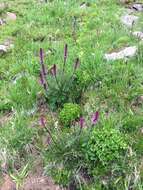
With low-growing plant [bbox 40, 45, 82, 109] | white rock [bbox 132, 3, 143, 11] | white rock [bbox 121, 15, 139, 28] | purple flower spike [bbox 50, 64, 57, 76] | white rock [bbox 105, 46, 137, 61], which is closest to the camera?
purple flower spike [bbox 50, 64, 57, 76]

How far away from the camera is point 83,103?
5680 mm

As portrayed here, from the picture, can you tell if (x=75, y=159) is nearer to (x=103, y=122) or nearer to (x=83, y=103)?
(x=103, y=122)

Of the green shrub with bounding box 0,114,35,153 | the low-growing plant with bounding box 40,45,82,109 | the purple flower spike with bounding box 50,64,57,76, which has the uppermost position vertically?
the purple flower spike with bounding box 50,64,57,76

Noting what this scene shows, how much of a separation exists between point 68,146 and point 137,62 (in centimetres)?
208

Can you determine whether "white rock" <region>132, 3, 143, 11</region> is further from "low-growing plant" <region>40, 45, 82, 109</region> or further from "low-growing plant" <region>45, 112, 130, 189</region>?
"low-growing plant" <region>45, 112, 130, 189</region>

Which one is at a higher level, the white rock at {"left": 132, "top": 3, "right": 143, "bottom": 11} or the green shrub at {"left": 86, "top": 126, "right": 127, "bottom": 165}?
the white rock at {"left": 132, "top": 3, "right": 143, "bottom": 11}

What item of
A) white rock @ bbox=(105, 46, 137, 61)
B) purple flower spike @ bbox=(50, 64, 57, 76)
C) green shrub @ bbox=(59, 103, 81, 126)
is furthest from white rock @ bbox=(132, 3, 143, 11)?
green shrub @ bbox=(59, 103, 81, 126)

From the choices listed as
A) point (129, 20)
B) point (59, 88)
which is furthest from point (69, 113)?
point (129, 20)

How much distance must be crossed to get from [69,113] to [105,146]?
0.83 metres

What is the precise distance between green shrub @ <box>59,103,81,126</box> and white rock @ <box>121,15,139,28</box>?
288cm

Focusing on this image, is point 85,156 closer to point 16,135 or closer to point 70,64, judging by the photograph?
point 16,135

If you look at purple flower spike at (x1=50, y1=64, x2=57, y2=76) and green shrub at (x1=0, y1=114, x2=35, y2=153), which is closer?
green shrub at (x1=0, y1=114, x2=35, y2=153)

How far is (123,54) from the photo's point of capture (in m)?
6.41

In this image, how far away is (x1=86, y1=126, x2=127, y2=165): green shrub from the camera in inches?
184
